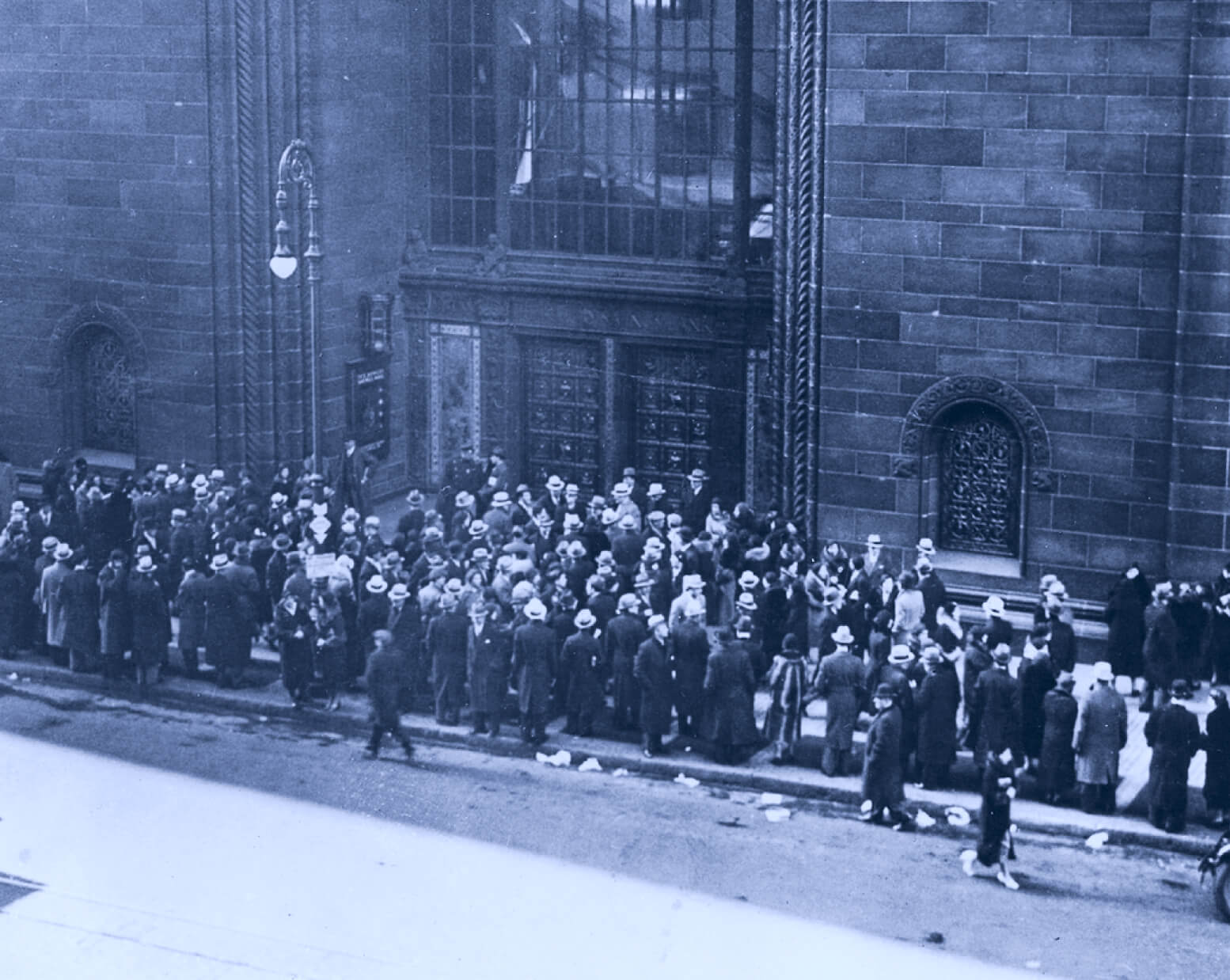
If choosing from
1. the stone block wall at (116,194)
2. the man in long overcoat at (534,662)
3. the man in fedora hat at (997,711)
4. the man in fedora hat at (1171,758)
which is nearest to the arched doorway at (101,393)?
the stone block wall at (116,194)

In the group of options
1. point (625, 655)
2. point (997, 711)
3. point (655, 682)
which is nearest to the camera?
point (997, 711)

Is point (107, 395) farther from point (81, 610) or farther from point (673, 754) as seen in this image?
point (673, 754)

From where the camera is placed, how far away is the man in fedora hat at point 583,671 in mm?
19641

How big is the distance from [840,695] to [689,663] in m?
1.74

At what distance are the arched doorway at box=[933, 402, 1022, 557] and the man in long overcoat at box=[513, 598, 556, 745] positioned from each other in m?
6.06

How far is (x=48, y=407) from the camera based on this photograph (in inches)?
1135

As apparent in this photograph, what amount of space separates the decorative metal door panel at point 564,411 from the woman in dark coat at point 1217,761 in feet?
41.7

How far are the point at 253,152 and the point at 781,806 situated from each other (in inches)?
522

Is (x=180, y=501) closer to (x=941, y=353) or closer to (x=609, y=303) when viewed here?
(x=609, y=303)

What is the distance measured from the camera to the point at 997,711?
1809 centimetres

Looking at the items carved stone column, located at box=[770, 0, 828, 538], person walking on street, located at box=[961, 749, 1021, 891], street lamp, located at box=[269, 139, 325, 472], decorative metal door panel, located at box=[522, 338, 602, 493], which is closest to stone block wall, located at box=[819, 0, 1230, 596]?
carved stone column, located at box=[770, 0, 828, 538]

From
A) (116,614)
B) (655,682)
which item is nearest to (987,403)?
(655,682)

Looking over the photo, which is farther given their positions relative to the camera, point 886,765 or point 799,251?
point 799,251

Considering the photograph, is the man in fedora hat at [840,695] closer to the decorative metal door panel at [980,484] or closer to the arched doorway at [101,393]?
the decorative metal door panel at [980,484]
